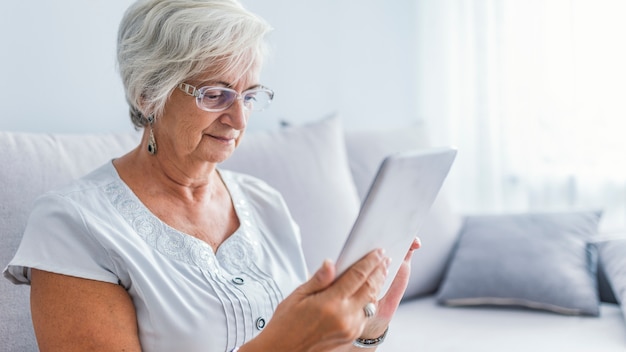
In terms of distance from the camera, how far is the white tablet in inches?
40.1

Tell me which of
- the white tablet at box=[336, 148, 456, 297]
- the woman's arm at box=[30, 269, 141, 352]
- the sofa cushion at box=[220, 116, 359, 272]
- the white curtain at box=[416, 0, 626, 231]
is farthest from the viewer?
the white curtain at box=[416, 0, 626, 231]

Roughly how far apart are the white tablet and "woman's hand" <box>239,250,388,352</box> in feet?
0.07

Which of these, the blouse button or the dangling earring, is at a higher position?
the dangling earring

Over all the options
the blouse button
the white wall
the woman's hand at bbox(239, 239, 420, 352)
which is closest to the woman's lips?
the white wall

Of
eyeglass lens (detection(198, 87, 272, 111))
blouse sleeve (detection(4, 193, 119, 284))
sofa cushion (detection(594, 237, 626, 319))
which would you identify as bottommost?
sofa cushion (detection(594, 237, 626, 319))

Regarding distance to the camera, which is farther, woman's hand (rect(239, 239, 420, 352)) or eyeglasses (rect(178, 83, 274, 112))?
eyeglasses (rect(178, 83, 274, 112))

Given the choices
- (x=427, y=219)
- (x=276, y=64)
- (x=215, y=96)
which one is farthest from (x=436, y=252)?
(x=215, y=96)

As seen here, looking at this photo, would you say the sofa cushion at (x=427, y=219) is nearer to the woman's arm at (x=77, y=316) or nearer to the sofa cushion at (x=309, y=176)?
the sofa cushion at (x=309, y=176)

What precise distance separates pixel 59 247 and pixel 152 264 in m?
0.15

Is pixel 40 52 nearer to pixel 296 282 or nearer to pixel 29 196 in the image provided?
pixel 29 196

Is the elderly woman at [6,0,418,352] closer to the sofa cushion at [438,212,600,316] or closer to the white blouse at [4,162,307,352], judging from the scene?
the white blouse at [4,162,307,352]

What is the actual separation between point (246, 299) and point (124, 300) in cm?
22

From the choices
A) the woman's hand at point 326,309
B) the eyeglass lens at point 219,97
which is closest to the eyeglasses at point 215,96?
the eyeglass lens at point 219,97

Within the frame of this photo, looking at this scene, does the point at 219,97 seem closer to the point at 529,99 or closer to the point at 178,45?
the point at 178,45
